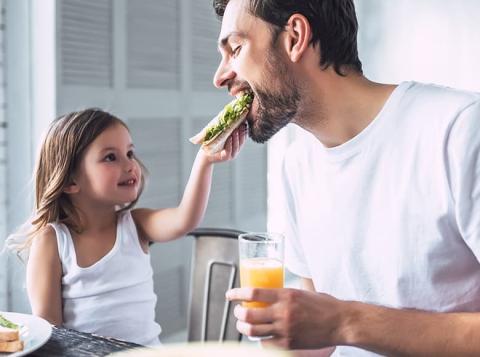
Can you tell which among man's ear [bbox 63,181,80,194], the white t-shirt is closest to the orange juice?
the white t-shirt

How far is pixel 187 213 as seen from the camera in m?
1.99

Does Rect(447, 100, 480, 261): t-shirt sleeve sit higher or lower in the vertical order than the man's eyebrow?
lower

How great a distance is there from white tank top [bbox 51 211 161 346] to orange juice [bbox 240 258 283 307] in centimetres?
68

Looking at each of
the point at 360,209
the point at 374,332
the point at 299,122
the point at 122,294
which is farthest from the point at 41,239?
the point at 374,332

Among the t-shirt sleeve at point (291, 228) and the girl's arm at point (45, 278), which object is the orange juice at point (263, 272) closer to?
the t-shirt sleeve at point (291, 228)

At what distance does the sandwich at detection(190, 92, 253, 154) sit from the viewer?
1615 millimetres

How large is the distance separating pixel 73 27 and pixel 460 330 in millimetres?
1837

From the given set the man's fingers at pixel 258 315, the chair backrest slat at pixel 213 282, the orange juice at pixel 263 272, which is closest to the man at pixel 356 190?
the man's fingers at pixel 258 315

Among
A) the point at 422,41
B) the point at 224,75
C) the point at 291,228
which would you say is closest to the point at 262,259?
the point at 291,228

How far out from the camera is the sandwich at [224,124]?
1615 millimetres

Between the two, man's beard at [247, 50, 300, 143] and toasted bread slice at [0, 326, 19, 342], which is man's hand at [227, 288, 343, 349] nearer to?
toasted bread slice at [0, 326, 19, 342]

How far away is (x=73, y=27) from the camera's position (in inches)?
95.6

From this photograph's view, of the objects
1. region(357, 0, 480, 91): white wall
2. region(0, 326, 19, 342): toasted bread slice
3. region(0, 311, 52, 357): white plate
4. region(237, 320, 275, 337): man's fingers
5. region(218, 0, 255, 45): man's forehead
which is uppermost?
region(357, 0, 480, 91): white wall

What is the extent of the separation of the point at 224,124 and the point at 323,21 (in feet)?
1.42
